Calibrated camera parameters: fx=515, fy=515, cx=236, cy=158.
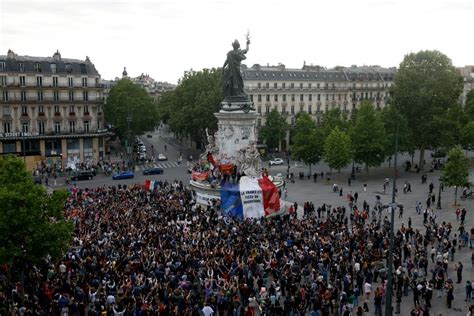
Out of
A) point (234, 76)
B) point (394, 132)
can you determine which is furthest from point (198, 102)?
point (234, 76)

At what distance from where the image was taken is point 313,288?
75.3 feet

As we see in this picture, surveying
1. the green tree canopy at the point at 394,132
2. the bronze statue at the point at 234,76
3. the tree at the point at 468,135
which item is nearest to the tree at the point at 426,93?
the green tree canopy at the point at 394,132

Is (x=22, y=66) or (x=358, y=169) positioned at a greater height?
(x=22, y=66)

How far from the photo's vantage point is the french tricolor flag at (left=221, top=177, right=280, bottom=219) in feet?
122

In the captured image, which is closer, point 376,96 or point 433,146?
point 433,146

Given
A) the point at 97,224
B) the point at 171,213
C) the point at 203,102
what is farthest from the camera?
the point at 203,102

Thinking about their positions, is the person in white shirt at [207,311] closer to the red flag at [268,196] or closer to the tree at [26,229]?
the tree at [26,229]

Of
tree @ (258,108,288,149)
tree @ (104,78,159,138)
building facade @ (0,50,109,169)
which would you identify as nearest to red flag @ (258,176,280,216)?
building facade @ (0,50,109,169)

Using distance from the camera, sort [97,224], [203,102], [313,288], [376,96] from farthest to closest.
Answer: [376,96] → [203,102] → [97,224] → [313,288]

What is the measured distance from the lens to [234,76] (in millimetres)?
45812

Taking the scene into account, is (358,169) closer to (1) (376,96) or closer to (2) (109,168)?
(2) (109,168)

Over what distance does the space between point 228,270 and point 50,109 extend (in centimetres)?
5248

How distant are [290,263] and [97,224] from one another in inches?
552

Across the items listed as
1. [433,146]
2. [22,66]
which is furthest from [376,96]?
[22,66]
